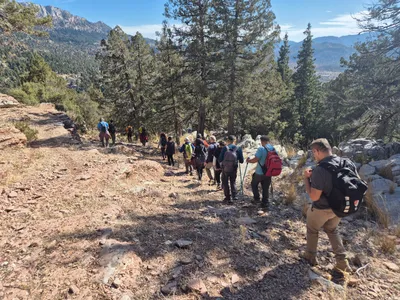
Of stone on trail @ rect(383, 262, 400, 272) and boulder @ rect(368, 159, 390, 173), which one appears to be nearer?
stone on trail @ rect(383, 262, 400, 272)

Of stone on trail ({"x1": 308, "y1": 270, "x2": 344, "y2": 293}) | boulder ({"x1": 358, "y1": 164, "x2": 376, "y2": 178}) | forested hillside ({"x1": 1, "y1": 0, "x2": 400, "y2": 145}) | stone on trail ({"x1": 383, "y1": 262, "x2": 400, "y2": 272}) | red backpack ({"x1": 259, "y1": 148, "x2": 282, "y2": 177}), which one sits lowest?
stone on trail ({"x1": 383, "y1": 262, "x2": 400, "y2": 272})

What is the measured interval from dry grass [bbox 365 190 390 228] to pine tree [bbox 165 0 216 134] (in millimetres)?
10723

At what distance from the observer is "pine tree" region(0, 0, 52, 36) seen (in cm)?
923

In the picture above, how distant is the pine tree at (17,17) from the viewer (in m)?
9.23

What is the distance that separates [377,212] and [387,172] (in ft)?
5.51

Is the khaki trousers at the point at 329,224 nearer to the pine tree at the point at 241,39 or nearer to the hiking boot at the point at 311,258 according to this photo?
the hiking boot at the point at 311,258

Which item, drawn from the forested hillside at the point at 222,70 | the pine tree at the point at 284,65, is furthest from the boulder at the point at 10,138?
the pine tree at the point at 284,65

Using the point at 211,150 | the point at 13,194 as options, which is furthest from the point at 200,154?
the point at 13,194

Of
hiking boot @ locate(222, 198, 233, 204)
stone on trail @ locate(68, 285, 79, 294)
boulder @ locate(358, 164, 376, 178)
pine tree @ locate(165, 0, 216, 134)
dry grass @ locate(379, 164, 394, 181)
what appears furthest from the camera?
pine tree @ locate(165, 0, 216, 134)

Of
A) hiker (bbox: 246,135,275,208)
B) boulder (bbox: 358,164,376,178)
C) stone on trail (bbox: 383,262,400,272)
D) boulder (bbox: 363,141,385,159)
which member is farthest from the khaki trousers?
boulder (bbox: 363,141,385,159)

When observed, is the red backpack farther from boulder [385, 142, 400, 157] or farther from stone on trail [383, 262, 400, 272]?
boulder [385, 142, 400, 157]

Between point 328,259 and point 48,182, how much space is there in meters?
6.70

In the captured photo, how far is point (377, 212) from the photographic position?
17.5 ft

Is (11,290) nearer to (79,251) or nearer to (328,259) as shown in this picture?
(79,251)
